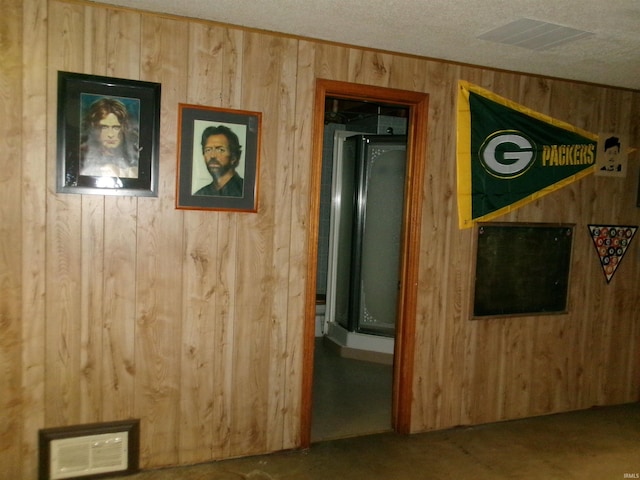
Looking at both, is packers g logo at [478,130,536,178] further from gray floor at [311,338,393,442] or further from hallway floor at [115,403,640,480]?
gray floor at [311,338,393,442]

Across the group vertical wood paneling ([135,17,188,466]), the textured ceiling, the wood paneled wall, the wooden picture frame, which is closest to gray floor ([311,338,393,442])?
the wood paneled wall

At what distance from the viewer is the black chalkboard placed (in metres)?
3.60

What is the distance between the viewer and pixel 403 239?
3.43 metres

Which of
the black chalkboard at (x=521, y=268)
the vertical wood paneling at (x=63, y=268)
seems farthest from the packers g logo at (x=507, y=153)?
the vertical wood paneling at (x=63, y=268)

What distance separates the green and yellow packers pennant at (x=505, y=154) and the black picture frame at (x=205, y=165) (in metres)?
1.37

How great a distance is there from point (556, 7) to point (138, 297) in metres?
2.48

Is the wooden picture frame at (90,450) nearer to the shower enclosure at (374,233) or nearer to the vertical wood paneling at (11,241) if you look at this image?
the vertical wood paneling at (11,241)

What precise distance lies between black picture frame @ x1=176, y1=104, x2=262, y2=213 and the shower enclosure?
228 centimetres

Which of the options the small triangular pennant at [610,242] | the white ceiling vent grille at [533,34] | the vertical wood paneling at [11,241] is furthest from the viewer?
the small triangular pennant at [610,242]

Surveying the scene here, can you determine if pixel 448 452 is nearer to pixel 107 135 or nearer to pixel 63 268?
pixel 63 268

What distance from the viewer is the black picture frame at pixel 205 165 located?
2791mm

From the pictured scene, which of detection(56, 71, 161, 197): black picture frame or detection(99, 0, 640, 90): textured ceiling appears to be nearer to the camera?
detection(99, 0, 640, 90): textured ceiling

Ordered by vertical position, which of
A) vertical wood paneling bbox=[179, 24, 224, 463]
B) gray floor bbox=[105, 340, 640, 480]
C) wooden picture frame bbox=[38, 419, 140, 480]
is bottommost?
gray floor bbox=[105, 340, 640, 480]

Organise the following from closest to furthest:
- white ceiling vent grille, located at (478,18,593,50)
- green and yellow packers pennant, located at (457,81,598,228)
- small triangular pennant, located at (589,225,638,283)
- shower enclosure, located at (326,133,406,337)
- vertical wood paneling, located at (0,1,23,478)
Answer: vertical wood paneling, located at (0,1,23,478) → white ceiling vent grille, located at (478,18,593,50) → green and yellow packers pennant, located at (457,81,598,228) → small triangular pennant, located at (589,225,638,283) → shower enclosure, located at (326,133,406,337)
